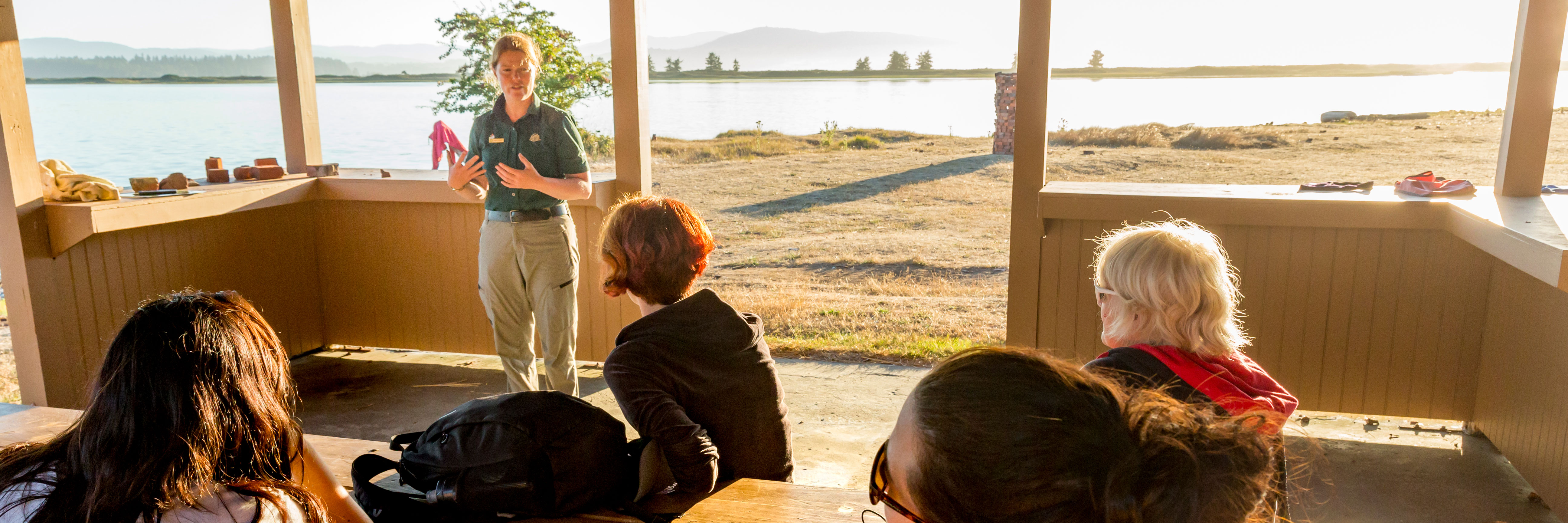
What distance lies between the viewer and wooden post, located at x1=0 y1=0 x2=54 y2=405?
308 centimetres

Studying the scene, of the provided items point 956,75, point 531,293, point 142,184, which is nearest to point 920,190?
point 956,75

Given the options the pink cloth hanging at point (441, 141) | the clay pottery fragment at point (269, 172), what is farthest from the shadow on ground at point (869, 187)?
the clay pottery fragment at point (269, 172)

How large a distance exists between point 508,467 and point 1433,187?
3236 millimetres

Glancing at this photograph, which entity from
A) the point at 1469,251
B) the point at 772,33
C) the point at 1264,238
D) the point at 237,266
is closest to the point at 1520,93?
the point at 1469,251

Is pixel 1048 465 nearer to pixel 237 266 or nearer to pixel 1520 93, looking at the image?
pixel 1520 93

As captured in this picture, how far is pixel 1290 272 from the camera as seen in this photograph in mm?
3258

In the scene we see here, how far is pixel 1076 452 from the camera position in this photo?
25.0 inches

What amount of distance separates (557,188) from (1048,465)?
9.10 ft

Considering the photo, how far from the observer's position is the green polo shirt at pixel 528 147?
3279 millimetres

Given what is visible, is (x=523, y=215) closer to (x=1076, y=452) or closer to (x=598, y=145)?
(x=1076, y=452)

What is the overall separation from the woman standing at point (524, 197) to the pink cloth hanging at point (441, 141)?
3.41 metres

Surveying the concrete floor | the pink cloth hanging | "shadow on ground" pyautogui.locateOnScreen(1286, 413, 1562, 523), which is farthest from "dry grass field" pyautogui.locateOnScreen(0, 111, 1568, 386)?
the pink cloth hanging

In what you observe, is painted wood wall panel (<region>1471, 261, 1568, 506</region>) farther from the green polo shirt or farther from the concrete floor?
the green polo shirt

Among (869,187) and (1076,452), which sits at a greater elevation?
(1076,452)
